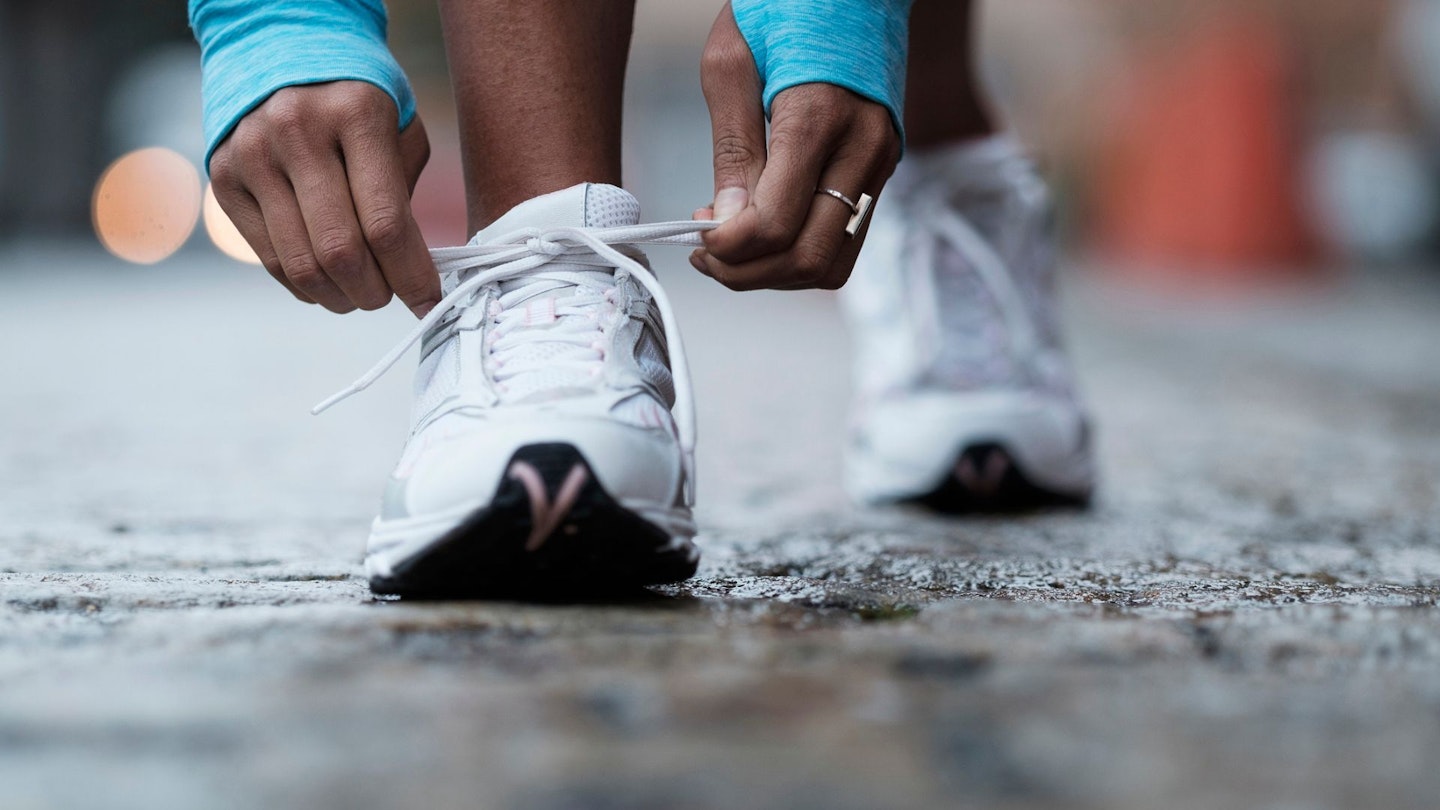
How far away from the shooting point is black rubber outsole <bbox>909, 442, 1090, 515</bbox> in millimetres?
1079

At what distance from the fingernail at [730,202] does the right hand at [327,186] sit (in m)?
0.17

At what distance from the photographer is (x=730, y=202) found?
0.72 meters

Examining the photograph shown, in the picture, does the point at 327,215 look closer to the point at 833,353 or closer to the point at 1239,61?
the point at 833,353

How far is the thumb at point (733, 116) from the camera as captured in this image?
0.72 metres

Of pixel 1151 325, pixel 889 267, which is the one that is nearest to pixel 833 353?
pixel 1151 325

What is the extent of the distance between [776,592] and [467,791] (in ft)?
1.08

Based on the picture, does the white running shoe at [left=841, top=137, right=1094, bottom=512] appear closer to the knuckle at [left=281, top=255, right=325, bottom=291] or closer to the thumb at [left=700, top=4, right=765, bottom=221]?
the thumb at [left=700, top=4, right=765, bottom=221]

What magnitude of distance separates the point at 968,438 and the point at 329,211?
0.58 m

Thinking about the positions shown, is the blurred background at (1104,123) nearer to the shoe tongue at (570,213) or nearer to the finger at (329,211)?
the shoe tongue at (570,213)

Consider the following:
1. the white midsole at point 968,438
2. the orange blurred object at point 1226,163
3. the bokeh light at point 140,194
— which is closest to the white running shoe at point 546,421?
the white midsole at point 968,438

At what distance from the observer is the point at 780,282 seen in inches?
28.6

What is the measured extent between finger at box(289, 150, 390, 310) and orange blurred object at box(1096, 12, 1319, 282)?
5831 millimetres

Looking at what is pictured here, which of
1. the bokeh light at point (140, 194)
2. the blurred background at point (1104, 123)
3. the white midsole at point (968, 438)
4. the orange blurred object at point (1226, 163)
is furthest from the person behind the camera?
the bokeh light at point (140, 194)

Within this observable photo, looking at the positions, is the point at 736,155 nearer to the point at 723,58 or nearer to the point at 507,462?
the point at 723,58
